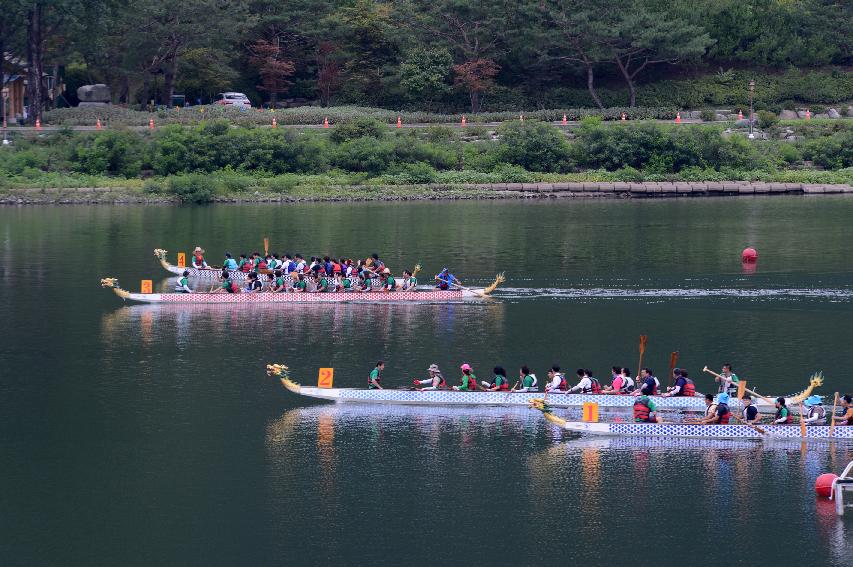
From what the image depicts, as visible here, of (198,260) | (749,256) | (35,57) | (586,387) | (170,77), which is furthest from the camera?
(170,77)

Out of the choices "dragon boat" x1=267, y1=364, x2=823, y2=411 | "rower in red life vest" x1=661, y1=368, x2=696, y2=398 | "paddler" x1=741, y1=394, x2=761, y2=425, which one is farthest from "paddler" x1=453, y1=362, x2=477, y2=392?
"paddler" x1=741, y1=394, x2=761, y2=425

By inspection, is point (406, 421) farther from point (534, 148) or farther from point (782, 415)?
point (534, 148)

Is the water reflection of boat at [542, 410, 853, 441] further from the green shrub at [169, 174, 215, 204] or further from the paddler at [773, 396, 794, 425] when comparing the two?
the green shrub at [169, 174, 215, 204]

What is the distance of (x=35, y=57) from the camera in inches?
3521

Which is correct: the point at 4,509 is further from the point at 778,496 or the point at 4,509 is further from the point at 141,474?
the point at 778,496

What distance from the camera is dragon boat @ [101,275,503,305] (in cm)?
4984

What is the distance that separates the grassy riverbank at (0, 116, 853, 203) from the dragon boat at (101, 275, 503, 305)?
32.3m

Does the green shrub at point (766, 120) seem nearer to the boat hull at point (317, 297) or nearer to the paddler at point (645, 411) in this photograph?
the boat hull at point (317, 297)

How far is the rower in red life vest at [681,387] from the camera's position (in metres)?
34.3

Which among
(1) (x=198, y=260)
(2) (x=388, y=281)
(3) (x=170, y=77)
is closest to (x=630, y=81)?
(3) (x=170, y=77)

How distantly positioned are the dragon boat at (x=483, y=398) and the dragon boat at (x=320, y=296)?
13.4 meters

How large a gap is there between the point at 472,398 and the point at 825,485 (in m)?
10.6

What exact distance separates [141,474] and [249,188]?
54610mm

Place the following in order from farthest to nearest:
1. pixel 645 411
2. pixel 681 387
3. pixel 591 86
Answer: pixel 591 86 < pixel 681 387 < pixel 645 411
